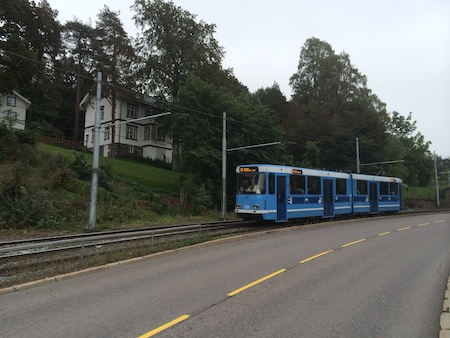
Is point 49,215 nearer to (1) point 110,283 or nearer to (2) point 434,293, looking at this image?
(1) point 110,283

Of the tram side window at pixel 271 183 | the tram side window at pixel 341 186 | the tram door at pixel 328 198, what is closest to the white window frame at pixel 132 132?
the tram side window at pixel 341 186

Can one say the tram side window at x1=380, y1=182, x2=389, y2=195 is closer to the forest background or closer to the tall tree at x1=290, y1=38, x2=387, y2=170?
the forest background

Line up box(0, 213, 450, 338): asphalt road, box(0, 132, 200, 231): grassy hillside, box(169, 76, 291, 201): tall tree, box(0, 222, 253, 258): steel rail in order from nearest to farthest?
box(0, 213, 450, 338): asphalt road, box(0, 222, 253, 258): steel rail, box(0, 132, 200, 231): grassy hillside, box(169, 76, 291, 201): tall tree

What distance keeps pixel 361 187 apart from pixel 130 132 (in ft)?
137

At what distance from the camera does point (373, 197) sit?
30.1 metres

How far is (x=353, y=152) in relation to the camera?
189 feet

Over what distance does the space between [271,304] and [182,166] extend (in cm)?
2536

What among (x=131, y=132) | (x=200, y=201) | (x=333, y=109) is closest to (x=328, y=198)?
(x=200, y=201)

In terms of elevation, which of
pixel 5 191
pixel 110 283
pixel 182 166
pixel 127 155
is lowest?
pixel 110 283

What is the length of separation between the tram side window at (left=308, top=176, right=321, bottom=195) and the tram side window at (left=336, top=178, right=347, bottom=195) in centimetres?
242

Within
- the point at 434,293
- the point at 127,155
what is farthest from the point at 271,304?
the point at 127,155

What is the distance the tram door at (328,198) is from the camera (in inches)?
961

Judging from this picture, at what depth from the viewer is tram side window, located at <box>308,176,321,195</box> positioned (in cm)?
2289

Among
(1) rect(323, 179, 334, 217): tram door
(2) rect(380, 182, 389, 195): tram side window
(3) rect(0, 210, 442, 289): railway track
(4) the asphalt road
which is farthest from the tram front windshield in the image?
(2) rect(380, 182, 389, 195): tram side window
